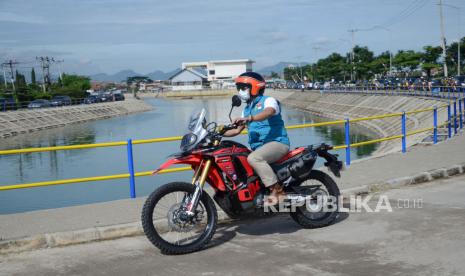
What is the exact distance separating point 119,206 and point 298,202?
2690 millimetres

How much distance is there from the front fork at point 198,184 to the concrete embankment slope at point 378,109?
47.3 feet

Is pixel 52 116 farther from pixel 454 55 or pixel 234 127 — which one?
pixel 234 127

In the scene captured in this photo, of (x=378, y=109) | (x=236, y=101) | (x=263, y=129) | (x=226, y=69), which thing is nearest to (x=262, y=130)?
(x=263, y=129)

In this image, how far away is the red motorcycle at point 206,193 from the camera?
5.44 meters

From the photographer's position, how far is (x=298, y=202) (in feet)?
20.4

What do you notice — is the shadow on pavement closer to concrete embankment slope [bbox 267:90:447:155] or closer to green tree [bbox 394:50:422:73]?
concrete embankment slope [bbox 267:90:447:155]

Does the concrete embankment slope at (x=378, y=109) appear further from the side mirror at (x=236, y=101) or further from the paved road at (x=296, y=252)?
the side mirror at (x=236, y=101)

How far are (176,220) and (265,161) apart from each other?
3.84 ft

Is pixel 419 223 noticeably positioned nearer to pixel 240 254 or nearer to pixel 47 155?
pixel 240 254

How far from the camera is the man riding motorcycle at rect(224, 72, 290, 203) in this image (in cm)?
584

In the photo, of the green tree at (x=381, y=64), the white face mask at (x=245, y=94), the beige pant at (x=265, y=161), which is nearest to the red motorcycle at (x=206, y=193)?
the beige pant at (x=265, y=161)

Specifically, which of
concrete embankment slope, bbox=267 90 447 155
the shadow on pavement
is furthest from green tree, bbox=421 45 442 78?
the shadow on pavement

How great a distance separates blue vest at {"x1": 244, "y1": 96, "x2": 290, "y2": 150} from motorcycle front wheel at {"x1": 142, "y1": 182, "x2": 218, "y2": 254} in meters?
0.97

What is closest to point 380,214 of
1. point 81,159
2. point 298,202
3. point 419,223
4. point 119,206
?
point 419,223
